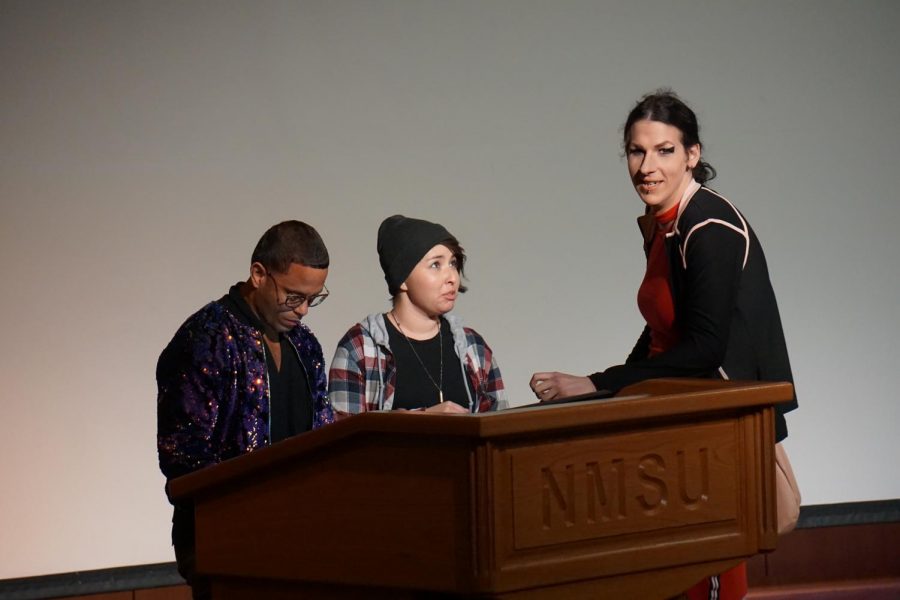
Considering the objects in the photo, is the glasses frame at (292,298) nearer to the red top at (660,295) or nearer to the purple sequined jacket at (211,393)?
the purple sequined jacket at (211,393)

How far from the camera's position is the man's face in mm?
2941

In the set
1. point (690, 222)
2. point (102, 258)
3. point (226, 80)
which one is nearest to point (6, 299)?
point (102, 258)

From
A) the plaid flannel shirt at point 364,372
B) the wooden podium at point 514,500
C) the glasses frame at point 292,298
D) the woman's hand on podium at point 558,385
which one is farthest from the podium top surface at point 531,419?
the plaid flannel shirt at point 364,372

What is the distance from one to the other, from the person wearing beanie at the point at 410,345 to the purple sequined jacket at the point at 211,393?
46 centimetres

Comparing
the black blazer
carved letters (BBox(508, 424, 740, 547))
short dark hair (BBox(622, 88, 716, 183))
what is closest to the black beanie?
short dark hair (BBox(622, 88, 716, 183))

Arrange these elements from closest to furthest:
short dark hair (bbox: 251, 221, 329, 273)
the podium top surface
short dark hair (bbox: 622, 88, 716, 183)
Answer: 1. the podium top surface
2. short dark hair (bbox: 622, 88, 716, 183)
3. short dark hair (bbox: 251, 221, 329, 273)

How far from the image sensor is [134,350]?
4.39 m

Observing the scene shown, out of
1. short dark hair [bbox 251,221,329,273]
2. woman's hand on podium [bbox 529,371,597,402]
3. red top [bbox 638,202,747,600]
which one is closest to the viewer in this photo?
woman's hand on podium [bbox 529,371,597,402]

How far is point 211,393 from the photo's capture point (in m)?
2.85

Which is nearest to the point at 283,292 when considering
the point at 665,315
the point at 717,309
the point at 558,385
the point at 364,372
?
the point at 364,372

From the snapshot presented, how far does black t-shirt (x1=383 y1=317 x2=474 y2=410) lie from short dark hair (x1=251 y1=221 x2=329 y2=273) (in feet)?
1.68

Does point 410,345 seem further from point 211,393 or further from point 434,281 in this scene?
point 211,393

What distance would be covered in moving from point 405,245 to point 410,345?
0.26 m

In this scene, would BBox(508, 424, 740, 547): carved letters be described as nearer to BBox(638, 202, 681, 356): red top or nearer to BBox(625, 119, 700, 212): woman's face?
BBox(638, 202, 681, 356): red top
